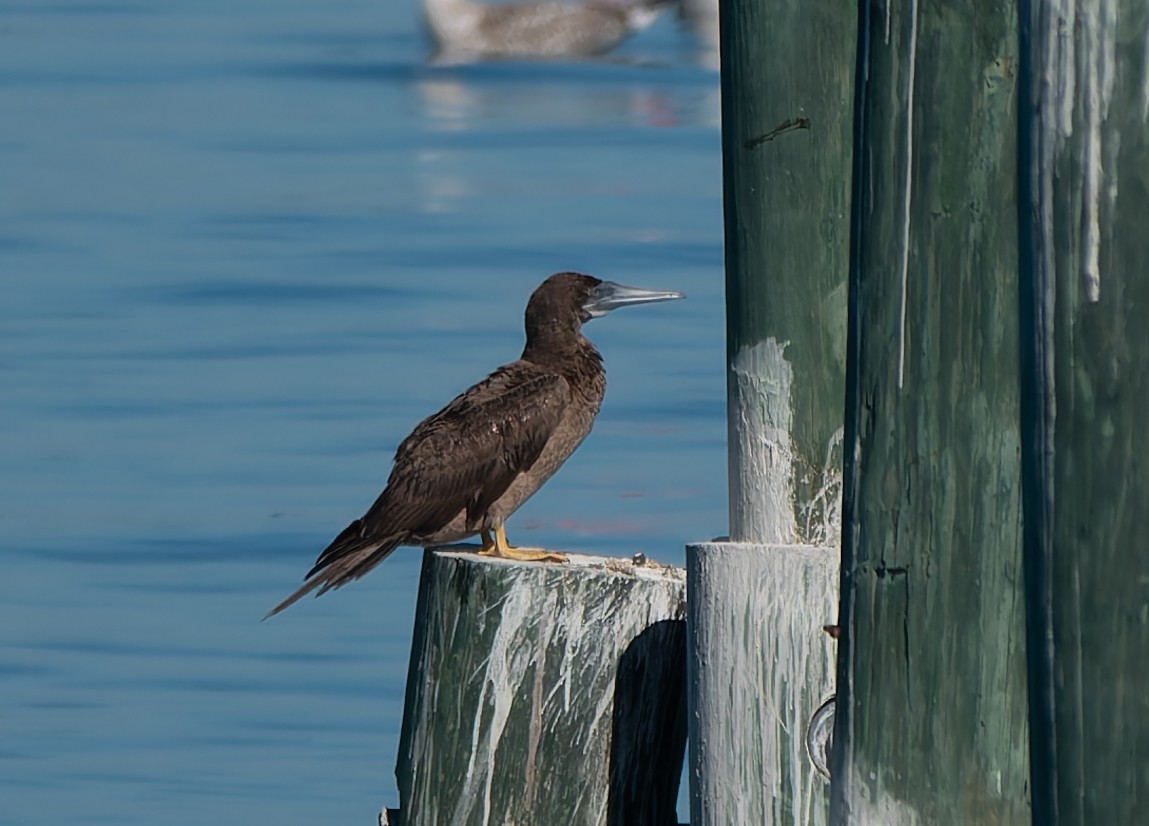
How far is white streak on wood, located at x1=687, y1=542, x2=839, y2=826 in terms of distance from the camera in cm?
421

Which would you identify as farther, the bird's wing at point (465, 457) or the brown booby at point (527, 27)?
the brown booby at point (527, 27)

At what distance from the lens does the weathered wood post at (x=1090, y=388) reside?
236 cm

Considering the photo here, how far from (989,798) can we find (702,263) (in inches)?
399

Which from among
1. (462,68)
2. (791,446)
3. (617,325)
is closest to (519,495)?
(791,446)

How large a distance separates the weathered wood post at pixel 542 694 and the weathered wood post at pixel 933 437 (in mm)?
1447

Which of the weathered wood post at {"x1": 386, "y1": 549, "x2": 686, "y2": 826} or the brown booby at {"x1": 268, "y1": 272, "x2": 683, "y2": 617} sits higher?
the brown booby at {"x1": 268, "y1": 272, "x2": 683, "y2": 617}

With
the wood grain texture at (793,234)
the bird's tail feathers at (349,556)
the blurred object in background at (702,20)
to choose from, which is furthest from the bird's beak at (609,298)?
the blurred object in background at (702,20)

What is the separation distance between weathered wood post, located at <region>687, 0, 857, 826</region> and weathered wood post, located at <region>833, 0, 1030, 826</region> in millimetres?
966

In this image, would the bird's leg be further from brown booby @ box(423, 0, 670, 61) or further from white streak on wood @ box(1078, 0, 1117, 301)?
brown booby @ box(423, 0, 670, 61)

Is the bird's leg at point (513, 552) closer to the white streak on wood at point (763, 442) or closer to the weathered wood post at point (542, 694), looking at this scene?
the weathered wood post at point (542, 694)

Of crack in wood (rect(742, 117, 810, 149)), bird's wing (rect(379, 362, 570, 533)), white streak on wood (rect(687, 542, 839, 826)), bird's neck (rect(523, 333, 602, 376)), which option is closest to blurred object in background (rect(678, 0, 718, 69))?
bird's neck (rect(523, 333, 602, 376))

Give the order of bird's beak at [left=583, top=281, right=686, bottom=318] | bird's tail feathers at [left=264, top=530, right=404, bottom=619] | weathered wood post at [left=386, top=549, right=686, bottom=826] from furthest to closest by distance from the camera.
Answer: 1. bird's beak at [left=583, top=281, right=686, bottom=318]
2. bird's tail feathers at [left=264, top=530, right=404, bottom=619]
3. weathered wood post at [left=386, top=549, right=686, bottom=826]

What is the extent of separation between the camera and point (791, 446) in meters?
4.51

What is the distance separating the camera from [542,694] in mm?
4668
